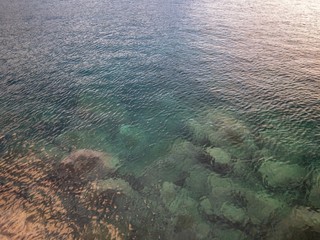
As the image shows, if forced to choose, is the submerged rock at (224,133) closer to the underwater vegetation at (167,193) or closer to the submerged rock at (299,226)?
the underwater vegetation at (167,193)

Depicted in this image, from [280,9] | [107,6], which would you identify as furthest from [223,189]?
[107,6]

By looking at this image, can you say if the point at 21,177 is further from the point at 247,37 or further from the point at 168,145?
the point at 247,37

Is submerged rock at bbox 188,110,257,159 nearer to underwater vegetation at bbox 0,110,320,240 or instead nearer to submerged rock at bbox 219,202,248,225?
underwater vegetation at bbox 0,110,320,240

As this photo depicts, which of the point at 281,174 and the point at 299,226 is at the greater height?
the point at 299,226

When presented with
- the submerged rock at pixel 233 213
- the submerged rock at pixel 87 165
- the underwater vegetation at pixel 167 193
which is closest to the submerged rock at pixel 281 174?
the underwater vegetation at pixel 167 193

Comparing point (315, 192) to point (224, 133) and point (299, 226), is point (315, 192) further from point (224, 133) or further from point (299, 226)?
point (224, 133)

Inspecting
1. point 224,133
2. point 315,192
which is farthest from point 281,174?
point 224,133
